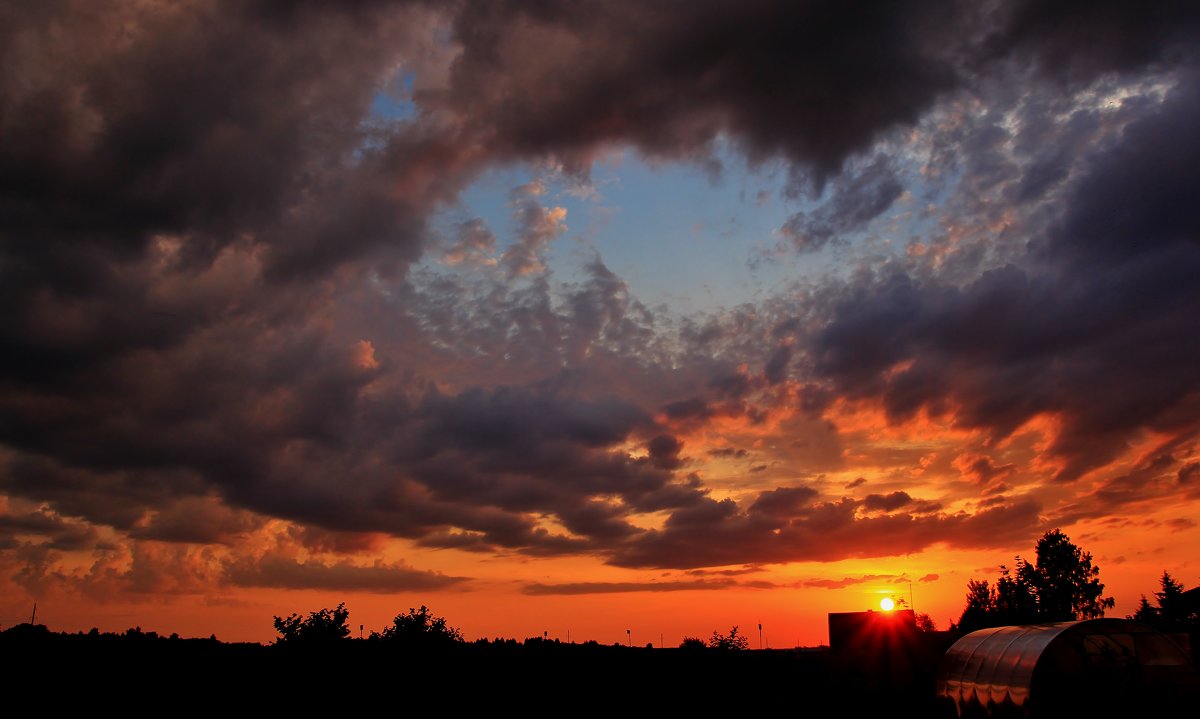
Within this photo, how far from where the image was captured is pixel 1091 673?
30.5 metres

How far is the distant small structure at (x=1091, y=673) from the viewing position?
29766mm

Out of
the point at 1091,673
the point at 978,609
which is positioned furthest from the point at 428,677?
the point at 978,609

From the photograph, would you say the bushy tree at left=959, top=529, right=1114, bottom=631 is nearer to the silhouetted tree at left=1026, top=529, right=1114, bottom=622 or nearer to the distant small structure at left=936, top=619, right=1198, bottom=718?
the silhouetted tree at left=1026, top=529, right=1114, bottom=622


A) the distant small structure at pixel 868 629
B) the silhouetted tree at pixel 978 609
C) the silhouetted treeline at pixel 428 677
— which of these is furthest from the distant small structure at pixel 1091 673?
the silhouetted tree at pixel 978 609

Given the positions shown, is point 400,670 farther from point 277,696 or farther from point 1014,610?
point 1014,610

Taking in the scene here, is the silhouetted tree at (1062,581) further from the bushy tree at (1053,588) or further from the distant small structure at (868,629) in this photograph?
the distant small structure at (868,629)

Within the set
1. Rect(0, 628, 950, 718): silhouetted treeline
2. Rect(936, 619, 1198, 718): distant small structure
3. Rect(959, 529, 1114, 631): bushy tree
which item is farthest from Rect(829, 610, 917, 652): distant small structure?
Rect(959, 529, 1114, 631): bushy tree

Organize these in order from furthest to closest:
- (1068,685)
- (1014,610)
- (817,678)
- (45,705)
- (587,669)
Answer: (1014,610)
(817,678)
(587,669)
(45,705)
(1068,685)

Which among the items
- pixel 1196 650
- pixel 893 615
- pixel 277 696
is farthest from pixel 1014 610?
pixel 277 696

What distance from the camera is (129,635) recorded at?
141 feet

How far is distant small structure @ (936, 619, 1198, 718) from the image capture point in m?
29.8

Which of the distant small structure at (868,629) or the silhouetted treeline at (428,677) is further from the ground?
the distant small structure at (868,629)

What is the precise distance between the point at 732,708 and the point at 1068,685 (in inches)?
923

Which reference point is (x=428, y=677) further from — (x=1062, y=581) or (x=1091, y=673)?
(x=1062, y=581)
